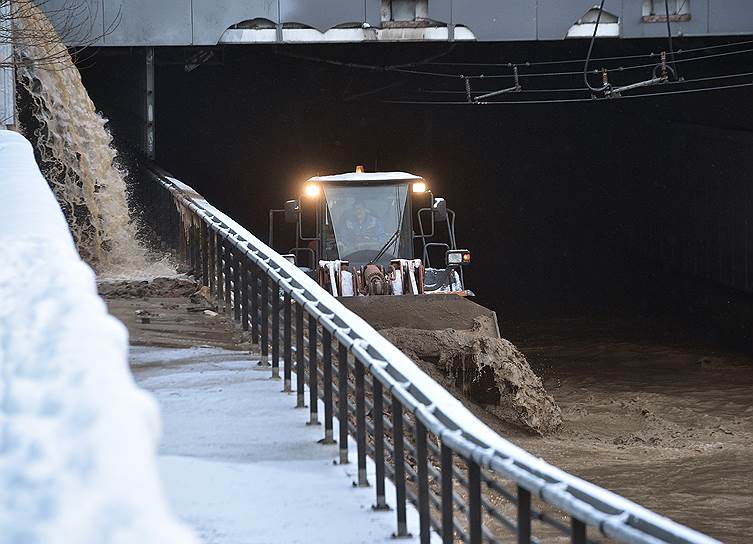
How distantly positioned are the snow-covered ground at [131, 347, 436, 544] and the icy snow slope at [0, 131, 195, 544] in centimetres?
277

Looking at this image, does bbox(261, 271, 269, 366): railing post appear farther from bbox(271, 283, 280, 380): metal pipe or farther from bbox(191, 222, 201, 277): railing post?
bbox(191, 222, 201, 277): railing post

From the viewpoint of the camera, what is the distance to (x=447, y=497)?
16.3ft

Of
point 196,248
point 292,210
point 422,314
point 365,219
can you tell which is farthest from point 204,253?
point 365,219

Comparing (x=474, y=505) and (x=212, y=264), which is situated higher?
(x=474, y=505)

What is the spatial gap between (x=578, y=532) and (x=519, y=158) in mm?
41044

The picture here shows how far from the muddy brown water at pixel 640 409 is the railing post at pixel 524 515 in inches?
263

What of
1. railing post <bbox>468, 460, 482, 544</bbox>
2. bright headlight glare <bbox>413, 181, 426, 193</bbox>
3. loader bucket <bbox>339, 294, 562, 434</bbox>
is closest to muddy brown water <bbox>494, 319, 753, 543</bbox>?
loader bucket <bbox>339, 294, 562, 434</bbox>

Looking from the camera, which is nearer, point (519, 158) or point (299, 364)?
point (299, 364)

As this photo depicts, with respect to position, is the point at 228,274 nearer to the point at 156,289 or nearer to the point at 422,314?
the point at 156,289

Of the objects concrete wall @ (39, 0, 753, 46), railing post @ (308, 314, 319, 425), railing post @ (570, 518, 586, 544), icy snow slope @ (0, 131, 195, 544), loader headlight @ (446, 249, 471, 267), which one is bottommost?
loader headlight @ (446, 249, 471, 267)

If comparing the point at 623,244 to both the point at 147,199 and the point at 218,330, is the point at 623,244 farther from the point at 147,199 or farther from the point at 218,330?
the point at 218,330

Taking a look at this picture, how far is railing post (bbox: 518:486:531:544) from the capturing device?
4.02 meters

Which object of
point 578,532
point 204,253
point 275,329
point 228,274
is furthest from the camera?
point 204,253

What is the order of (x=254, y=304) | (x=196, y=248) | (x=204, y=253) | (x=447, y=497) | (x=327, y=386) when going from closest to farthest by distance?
1. (x=447, y=497)
2. (x=327, y=386)
3. (x=254, y=304)
4. (x=204, y=253)
5. (x=196, y=248)
